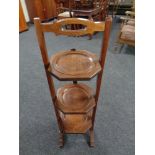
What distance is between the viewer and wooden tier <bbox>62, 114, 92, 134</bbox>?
Result: 1.18m

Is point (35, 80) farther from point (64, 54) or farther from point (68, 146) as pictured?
point (64, 54)

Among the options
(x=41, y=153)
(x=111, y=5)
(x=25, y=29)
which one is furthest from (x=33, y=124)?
(x=111, y=5)

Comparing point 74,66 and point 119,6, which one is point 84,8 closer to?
point 119,6

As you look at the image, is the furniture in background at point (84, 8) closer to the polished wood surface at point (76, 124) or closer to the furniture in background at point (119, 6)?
the furniture in background at point (119, 6)

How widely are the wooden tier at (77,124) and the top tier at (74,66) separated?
1.80 feet

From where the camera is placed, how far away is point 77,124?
121cm

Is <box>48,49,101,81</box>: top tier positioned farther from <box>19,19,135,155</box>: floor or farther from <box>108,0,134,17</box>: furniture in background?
<box>108,0,134,17</box>: furniture in background

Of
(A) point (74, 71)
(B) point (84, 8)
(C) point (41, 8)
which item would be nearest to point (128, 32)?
(B) point (84, 8)

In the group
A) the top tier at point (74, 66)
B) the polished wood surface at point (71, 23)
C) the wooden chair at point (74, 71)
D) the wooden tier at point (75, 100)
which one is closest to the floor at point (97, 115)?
the wooden chair at point (74, 71)

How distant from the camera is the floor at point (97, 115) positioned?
1233 mm

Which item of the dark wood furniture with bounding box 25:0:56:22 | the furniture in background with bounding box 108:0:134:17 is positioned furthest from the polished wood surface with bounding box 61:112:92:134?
the furniture in background with bounding box 108:0:134:17

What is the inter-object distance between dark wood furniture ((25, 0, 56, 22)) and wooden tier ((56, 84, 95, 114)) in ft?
9.14
